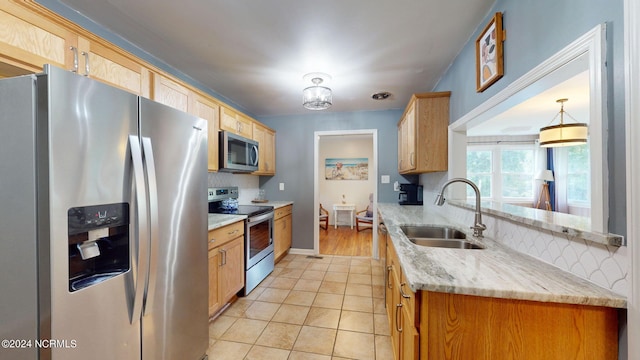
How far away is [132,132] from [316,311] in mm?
2013

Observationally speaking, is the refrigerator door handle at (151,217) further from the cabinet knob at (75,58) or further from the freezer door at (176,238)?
the cabinet knob at (75,58)

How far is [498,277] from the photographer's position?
0.92 meters

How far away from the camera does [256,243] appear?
107 inches

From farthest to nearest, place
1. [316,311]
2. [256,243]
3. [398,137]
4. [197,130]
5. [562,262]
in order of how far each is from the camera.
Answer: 1. [398,137]
2. [256,243]
3. [316,311]
4. [197,130]
5. [562,262]

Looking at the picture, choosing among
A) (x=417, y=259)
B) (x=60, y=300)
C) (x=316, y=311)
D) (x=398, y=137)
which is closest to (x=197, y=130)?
(x=60, y=300)

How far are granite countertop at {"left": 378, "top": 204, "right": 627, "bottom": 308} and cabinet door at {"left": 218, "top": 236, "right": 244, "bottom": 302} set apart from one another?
1.58m

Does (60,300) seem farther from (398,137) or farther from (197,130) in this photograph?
(398,137)

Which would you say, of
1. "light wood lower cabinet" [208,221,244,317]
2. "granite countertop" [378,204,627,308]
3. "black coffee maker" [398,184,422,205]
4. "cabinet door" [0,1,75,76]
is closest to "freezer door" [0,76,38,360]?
"cabinet door" [0,1,75,76]

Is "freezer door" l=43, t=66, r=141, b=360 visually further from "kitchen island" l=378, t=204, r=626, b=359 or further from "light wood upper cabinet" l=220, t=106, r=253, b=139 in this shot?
"light wood upper cabinet" l=220, t=106, r=253, b=139

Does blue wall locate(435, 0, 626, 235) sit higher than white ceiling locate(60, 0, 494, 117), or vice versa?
white ceiling locate(60, 0, 494, 117)

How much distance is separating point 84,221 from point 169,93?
1.35m

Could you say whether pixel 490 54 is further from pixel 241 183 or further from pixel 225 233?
pixel 241 183

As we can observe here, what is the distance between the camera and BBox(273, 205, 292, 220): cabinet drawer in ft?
10.9

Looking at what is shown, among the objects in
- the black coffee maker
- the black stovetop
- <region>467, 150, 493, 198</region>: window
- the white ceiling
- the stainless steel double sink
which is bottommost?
the stainless steel double sink
